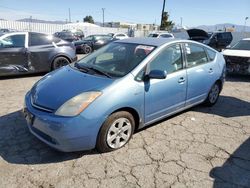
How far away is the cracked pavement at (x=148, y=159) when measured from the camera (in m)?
2.90

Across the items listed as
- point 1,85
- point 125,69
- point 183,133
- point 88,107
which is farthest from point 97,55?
point 1,85

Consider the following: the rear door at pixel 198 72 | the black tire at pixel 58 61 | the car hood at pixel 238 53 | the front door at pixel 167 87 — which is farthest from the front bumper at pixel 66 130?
the car hood at pixel 238 53

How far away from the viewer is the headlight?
301 centimetres

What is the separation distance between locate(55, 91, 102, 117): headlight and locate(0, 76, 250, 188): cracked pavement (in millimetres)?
685

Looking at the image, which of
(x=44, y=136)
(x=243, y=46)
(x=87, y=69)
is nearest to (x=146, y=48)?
(x=87, y=69)

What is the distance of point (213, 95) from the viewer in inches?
212

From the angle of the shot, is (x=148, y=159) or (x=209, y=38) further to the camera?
(x=209, y=38)

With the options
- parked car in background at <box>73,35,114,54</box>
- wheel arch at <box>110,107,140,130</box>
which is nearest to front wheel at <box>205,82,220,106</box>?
wheel arch at <box>110,107,140,130</box>

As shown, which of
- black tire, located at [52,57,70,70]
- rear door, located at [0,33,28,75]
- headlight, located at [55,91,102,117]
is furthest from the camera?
black tire, located at [52,57,70,70]

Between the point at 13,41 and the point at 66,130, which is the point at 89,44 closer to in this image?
the point at 13,41

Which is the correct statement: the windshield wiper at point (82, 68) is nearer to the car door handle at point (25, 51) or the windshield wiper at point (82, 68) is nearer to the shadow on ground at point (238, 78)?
the car door handle at point (25, 51)

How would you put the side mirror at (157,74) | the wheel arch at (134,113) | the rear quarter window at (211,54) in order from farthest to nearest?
1. the rear quarter window at (211,54)
2. the side mirror at (157,74)
3. the wheel arch at (134,113)

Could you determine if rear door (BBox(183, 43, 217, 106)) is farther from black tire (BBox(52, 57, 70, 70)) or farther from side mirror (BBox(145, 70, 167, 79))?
black tire (BBox(52, 57, 70, 70))

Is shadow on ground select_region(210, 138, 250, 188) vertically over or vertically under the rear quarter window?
under
